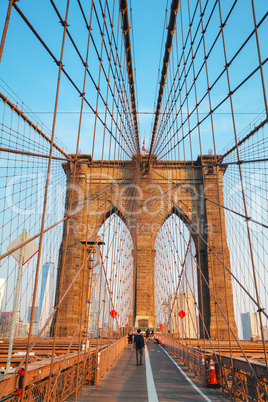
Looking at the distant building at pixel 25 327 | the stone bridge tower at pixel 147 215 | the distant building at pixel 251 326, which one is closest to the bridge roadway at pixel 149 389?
the distant building at pixel 25 327

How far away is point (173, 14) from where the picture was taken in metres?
9.72

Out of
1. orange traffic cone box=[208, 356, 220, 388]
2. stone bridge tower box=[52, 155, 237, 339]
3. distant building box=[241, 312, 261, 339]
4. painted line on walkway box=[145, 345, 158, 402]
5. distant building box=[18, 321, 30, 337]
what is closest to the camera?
painted line on walkway box=[145, 345, 158, 402]

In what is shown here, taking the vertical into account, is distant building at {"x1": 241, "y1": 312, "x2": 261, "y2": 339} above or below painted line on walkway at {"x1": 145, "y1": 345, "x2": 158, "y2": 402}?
above

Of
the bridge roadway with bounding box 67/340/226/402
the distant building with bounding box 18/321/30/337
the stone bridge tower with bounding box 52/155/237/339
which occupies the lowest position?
the bridge roadway with bounding box 67/340/226/402

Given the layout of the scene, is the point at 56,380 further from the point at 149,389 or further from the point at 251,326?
the point at 251,326

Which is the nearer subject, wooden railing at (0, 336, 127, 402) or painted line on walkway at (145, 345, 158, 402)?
wooden railing at (0, 336, 127, 402)

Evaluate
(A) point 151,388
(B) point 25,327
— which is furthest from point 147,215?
(A) point 151,388

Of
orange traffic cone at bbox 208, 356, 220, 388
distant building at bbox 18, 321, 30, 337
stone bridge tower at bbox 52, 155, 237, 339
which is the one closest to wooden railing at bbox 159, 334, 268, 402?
orange traffic cone at bbox 208, 356, 220, 388

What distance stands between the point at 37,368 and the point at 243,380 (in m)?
2.83

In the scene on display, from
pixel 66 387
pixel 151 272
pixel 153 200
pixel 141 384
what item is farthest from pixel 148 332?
pixel 66 387

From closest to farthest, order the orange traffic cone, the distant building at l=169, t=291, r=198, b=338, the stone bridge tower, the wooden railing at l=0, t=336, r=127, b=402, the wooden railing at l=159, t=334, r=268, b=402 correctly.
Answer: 1. the wooden railing at l=0, t=336, r=127, b=402
2. the wooden railing at l=159, t=334, r=268, b=402
3. the orange traffic cone
4. the distant building at l=169, t=291, r=198, b=338
5. the stone bridge tower

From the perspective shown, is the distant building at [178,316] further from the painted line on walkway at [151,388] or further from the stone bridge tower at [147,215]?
the stone bridge tower at [147,215]

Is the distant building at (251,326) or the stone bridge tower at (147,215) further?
the distant building at (251,326)

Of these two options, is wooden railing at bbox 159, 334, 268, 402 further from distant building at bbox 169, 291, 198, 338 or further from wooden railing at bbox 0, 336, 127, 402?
wooden railing at bbox 0, 336, 127, 402
